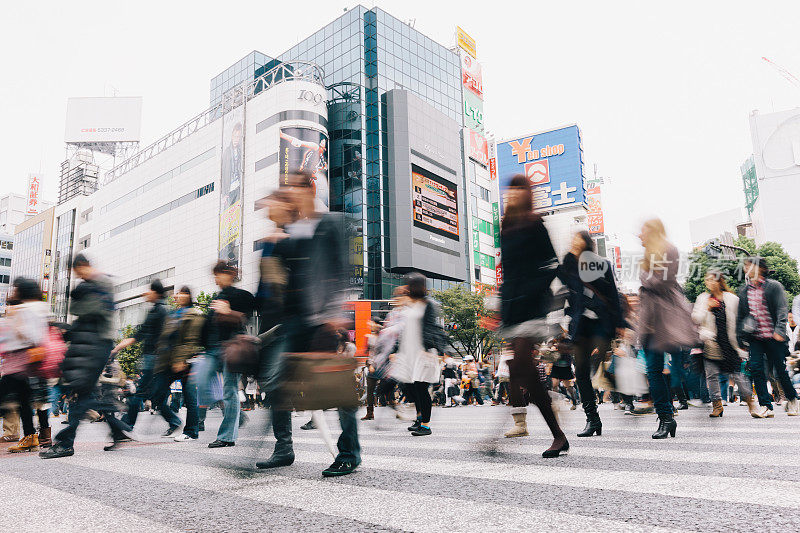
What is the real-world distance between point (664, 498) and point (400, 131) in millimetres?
49151

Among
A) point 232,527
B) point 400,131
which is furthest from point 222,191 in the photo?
point 232,527

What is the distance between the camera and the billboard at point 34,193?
329 ft

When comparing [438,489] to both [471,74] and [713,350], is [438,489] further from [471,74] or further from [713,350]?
[471,74]

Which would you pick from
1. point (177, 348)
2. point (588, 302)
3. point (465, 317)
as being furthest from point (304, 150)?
point (588, 302)

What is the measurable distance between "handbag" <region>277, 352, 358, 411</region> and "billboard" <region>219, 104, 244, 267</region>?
4255 cm

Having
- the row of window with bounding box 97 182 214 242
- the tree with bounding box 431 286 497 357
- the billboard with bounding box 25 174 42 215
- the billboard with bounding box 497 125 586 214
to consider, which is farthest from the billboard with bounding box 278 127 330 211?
the billboard with bounding box 25 174 42 215

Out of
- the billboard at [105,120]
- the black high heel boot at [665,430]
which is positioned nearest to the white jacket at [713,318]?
the black high heel boot at [665,430]

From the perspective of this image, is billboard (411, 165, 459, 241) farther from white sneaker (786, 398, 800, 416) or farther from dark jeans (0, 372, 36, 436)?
dark jeans (0, 372, 36, 436)

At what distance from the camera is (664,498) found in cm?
237

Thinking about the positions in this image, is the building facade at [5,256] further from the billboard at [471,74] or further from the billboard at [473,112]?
the billboard at [471,74]

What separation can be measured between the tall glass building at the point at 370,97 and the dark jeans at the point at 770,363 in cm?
3733

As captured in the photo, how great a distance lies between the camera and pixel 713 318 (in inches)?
264

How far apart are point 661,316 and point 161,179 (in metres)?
62.2

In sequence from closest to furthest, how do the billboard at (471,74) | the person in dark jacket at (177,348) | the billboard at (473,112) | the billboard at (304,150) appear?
the person in dark jacket at (177,348), the billboard at (304,150), the billboard at (473,112), the billboard at (471,74)
